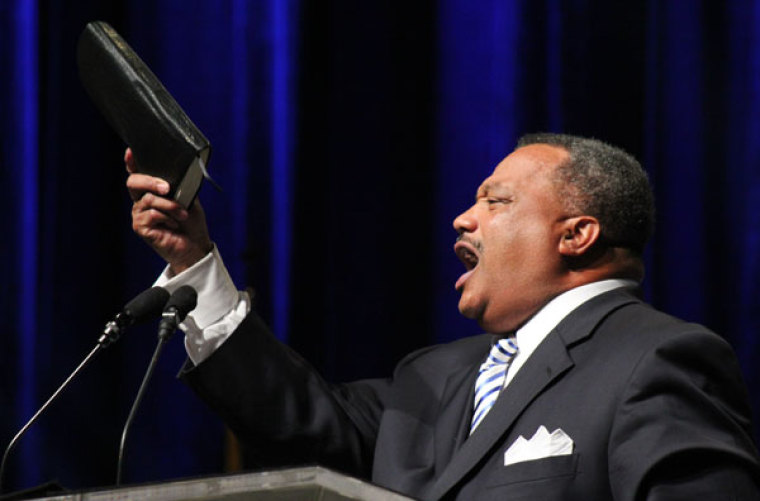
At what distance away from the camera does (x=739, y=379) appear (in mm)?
1568

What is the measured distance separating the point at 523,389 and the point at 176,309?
513 millimetres

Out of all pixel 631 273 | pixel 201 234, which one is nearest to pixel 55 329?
pixel 201 234

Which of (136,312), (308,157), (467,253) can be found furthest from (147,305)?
(308,157)

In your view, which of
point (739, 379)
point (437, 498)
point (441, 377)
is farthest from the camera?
point (441, 377)

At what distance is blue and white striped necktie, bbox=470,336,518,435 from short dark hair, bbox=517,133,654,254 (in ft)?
0.81

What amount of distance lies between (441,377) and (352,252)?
0.65 metres

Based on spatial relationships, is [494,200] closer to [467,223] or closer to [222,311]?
[467,223]

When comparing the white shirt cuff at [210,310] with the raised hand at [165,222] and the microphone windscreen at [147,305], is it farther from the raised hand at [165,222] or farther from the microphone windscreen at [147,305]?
the microphone windscreen at [147,305]

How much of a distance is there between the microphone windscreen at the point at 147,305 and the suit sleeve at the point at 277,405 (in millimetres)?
360

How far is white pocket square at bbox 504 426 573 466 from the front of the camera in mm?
1573

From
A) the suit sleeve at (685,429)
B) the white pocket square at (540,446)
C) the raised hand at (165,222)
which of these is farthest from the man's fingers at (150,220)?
the suit sleeve at (685,429)

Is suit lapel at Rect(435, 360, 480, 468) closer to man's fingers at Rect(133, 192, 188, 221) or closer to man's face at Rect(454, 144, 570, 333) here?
man's face at Rect(454, 144, 570, 333)

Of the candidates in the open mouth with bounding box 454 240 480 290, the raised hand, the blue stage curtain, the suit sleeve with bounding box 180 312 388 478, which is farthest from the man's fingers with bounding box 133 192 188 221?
the blue stage curtain

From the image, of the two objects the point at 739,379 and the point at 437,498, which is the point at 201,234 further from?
the point at 739,379
